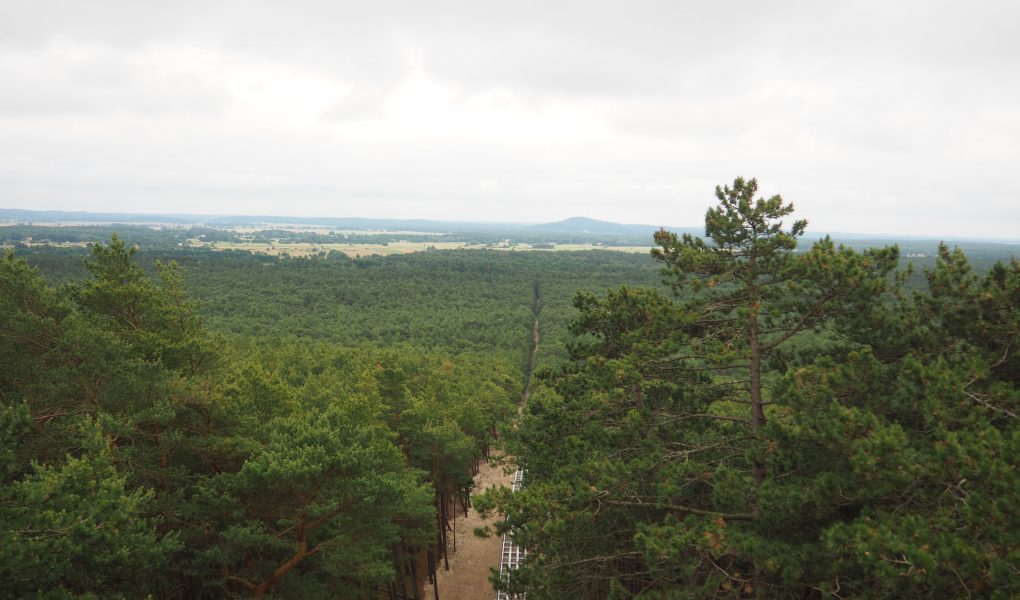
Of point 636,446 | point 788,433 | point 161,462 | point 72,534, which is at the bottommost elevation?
point 161,462

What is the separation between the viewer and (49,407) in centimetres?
1134

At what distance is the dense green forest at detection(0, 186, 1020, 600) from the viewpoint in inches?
260

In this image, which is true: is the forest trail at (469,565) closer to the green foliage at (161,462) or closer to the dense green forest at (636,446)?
the dense green forest at (636,446)

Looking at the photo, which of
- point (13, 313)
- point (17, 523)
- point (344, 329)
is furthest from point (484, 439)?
point (344, 329)

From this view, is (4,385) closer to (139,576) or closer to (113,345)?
(113,345)

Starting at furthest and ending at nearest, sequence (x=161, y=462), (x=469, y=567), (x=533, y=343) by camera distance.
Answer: (x=533, y=343) → (x=469, y=567) → (x=161, y=462)

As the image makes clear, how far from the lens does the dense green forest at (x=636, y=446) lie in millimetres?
6605

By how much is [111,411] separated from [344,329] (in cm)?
4435

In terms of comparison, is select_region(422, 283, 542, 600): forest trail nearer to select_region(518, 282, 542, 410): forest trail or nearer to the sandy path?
the sandy path

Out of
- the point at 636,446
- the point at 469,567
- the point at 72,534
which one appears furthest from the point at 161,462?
the point at 469,567

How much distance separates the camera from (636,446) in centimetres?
1010

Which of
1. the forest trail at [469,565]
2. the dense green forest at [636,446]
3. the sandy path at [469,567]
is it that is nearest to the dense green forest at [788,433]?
the dense green forest at [636,446]

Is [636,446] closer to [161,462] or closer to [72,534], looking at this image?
[72,534]

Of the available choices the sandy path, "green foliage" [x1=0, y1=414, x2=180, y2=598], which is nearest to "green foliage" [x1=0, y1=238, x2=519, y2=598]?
"green foliage" [x1=0, y1=414, x2=180, y2=598]
